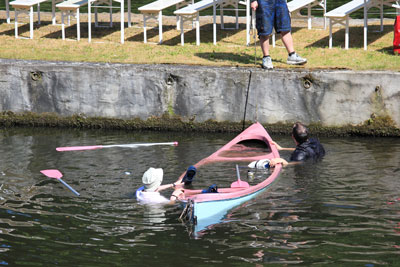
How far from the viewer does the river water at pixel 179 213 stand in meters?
7.23

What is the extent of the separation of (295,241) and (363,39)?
8407mm

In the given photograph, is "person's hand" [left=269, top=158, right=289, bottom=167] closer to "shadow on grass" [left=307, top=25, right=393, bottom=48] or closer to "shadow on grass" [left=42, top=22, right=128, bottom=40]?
"shadow on grass" [left=307, top=25, right=393, bottom=48]

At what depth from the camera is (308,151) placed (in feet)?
35.4

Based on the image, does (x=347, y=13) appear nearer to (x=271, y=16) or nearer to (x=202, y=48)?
(x=271, y=16)

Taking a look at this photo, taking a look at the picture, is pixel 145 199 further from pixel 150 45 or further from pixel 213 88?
pixel 150 45

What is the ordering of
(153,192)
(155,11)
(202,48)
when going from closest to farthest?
1. (153,192)
2. (202,48)
3. (155,11)

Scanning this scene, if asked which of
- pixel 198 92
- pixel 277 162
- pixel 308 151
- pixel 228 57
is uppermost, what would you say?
pixel 228 57

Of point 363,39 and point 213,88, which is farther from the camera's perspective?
point 363,39

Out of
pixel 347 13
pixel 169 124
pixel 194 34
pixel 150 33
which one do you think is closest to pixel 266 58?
pixel 347 13

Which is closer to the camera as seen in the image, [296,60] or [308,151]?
[308,151]

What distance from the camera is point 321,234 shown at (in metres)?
7.79

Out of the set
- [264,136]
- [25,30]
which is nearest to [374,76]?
[264,136]

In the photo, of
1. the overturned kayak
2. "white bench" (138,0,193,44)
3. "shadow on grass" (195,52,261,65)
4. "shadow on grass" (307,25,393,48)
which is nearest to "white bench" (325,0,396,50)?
"shadow on grass" (307,25,393,48)

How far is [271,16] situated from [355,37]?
9.03 feet
